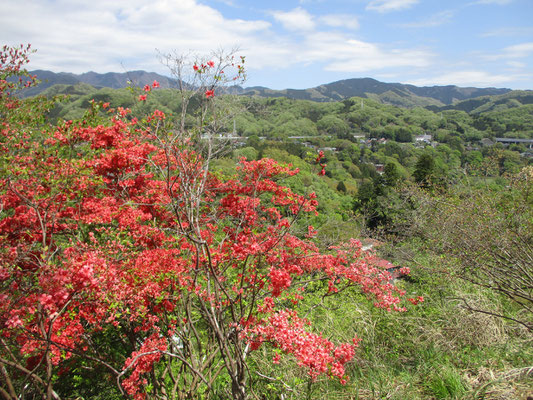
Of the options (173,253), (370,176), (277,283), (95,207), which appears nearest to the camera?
(277,283)

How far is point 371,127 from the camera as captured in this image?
371ft

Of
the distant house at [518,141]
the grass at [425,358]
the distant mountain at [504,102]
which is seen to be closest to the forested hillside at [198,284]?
the grass at [425,358]

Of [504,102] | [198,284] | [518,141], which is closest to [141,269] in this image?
[198,284]

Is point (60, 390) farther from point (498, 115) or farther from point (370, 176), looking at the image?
point (498, 115)

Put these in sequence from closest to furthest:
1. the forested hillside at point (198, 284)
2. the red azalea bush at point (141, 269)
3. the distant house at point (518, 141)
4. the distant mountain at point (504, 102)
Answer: the red azalea bush at point (141, 269), the forested hillside at point (198, 284), the distant house at point (518, 141), the distant mountain at point (504, 102)

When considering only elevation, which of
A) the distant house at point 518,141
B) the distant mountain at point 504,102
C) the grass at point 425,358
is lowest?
the distant house at point 518,141

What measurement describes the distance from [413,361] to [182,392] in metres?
2.93

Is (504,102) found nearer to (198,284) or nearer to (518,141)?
(518,141)

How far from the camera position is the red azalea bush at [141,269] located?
94.9 inches

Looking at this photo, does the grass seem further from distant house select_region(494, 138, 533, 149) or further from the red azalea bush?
distant house select_region(494, 138, 533, 149)

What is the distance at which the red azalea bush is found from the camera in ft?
7.91

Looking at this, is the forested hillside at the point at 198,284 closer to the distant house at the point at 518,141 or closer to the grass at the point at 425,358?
the grass at the point at 425,358

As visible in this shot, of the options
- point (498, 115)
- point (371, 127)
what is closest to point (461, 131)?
point (498, 115)

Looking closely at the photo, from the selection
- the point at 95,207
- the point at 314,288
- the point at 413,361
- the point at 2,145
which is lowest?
the point at 314,288
